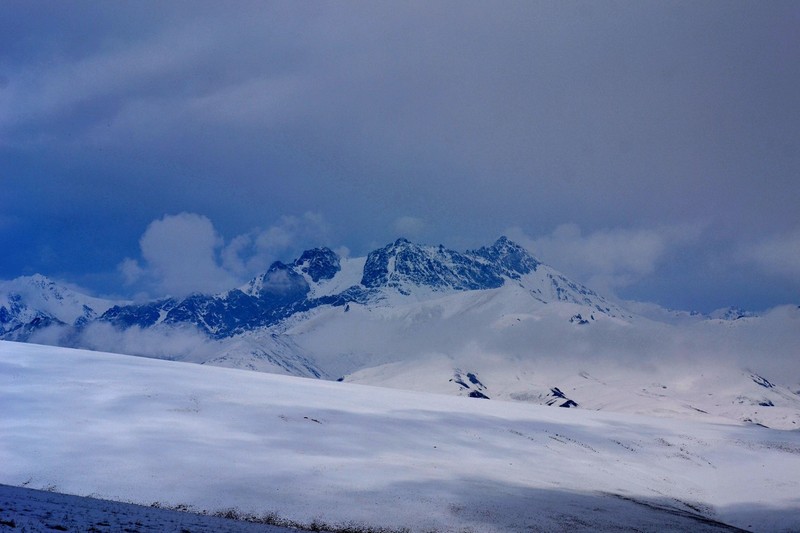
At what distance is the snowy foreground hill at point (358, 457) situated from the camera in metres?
47.3

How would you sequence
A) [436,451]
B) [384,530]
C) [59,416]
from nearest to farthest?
[384,530] < [59,416] < [436,451]

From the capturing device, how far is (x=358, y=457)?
62.4 meters

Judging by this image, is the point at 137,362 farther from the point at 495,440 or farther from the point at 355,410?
the point at 495,440

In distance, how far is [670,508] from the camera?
5866cm

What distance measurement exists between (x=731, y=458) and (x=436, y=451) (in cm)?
4117

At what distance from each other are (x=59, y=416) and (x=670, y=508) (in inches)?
2073

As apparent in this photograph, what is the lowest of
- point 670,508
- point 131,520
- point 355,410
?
point 131,520

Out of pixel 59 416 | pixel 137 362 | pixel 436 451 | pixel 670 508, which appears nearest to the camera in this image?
pixel 670 508

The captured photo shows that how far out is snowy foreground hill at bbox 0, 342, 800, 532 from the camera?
4734 cm

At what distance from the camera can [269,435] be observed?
65.6 meters

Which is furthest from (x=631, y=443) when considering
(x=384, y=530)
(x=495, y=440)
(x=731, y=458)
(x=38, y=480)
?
(x=38, y=480)

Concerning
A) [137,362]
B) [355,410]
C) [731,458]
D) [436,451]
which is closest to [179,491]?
[436,451]

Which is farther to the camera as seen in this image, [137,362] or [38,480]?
[137,362]

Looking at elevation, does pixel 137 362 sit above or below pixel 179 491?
→ above
